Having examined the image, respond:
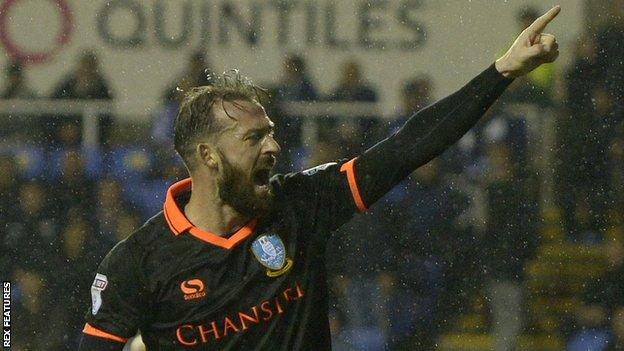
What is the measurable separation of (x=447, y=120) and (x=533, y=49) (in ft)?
0.82

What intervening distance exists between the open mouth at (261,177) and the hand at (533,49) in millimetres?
578

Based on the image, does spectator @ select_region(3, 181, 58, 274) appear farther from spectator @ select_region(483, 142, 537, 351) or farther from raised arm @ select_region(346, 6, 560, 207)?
raised arm @ select_region(346, 6, 560, 207)

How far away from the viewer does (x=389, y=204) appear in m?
5.19

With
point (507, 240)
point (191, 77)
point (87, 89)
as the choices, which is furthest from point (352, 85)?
point (87, 89)

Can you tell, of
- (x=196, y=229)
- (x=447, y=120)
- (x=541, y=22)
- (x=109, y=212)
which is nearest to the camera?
(x=541, y=22)

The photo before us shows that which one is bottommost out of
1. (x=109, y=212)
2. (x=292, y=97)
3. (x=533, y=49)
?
(x=109, y=212)

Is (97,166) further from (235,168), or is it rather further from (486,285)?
(235,168)

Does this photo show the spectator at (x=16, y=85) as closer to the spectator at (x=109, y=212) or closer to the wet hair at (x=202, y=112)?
the spectator at (x=109, y=212)

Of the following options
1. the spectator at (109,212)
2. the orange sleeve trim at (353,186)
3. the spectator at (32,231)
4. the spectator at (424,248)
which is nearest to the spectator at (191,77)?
the spectator at (109,212)

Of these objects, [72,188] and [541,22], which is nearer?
[541,22]

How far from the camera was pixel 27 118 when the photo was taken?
522 centimetres

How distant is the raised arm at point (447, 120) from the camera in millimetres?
2830

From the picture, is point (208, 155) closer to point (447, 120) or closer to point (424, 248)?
point (447, 120)

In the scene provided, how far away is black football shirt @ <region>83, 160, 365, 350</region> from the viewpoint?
3021 millimetres
